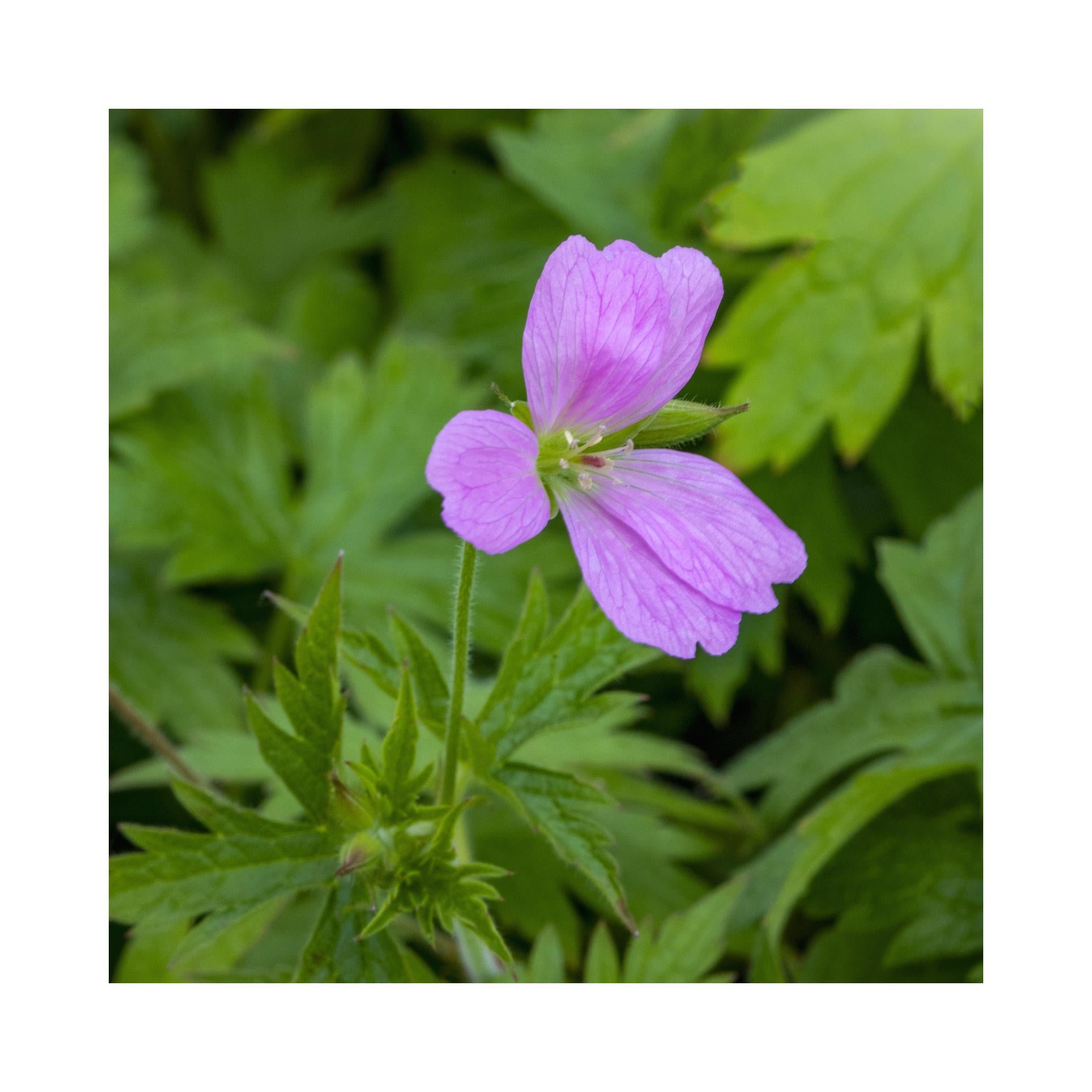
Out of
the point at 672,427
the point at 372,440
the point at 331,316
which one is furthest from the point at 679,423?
the point at 331,316

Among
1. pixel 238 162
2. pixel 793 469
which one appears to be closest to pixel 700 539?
pixel 793 469

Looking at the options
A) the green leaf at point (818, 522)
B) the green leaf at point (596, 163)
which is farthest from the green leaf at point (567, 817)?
the green leaf at point (596, 163)

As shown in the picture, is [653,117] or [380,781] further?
[653,117]

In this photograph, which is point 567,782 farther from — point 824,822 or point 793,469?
point 793,469

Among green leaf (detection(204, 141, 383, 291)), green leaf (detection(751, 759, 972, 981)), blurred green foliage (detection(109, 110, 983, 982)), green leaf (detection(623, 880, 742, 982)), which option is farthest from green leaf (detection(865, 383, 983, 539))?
green leaf (detection(204, 141, 383, 291))

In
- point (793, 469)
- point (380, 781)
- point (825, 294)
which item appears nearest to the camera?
point (380, 781)

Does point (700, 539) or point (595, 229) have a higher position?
point (595, 229)
